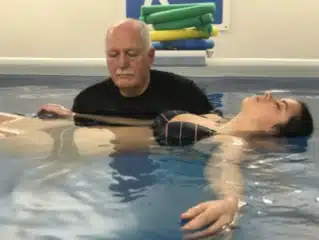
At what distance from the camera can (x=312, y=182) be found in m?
1.80

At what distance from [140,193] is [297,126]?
3.04 feet

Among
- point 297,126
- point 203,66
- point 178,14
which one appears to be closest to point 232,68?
point 203,66

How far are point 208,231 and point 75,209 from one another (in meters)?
0.35

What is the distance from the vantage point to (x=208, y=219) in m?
1.37

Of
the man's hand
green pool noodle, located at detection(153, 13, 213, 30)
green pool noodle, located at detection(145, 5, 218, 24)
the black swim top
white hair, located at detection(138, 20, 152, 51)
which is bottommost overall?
the man's hand

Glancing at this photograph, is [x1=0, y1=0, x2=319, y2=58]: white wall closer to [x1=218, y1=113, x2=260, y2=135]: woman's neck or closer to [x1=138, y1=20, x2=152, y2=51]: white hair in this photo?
[x1=138, y1=20, x2=152, y2=51]: white hair

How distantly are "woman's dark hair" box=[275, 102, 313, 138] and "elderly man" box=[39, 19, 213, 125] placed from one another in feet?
1.56

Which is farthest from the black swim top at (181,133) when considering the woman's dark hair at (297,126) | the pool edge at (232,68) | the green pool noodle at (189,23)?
the green pool noodle at (189,23)

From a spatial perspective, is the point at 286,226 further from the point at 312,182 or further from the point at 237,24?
the point at 237,24

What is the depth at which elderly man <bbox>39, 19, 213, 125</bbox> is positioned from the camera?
8.51ft

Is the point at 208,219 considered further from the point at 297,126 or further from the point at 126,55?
the point at 126,55

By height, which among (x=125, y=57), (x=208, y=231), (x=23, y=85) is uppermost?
(x=125, y=57)

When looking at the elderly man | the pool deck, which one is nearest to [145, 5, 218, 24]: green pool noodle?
the pool deck

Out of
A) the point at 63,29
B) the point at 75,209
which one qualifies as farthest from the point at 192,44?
the point at 75,209
